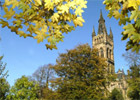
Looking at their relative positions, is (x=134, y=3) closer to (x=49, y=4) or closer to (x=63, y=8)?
(x=63, y=8)

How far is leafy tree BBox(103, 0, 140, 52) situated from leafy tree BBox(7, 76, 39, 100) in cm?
3923

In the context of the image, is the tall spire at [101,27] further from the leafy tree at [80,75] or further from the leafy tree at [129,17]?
the leafy tree at [129,17]

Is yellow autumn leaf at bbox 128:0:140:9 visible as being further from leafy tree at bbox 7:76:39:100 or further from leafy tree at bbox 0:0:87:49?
leafy tree at bbox 7:76:39:100

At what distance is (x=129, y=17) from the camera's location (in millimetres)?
2561

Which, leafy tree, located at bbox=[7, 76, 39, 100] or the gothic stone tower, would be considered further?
the gothic stone tower

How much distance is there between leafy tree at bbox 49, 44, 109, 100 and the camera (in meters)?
23.4

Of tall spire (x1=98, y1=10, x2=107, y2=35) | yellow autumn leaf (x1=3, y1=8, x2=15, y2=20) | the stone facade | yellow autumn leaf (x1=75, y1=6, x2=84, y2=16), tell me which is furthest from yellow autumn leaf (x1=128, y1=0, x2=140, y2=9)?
tall spire (x1=98, y1=10, x2=107, y2=35)

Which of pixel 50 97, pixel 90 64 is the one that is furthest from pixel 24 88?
pixel 90 64

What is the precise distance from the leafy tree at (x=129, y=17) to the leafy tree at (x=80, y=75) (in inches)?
822

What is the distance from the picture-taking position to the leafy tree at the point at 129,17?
91.7 inches

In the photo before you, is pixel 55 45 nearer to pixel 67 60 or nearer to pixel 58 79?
pixel 58 79

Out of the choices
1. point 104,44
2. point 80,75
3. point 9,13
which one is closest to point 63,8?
point 9,13

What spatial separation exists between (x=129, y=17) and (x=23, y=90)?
40.6 meters

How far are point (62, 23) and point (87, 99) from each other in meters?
21.0
